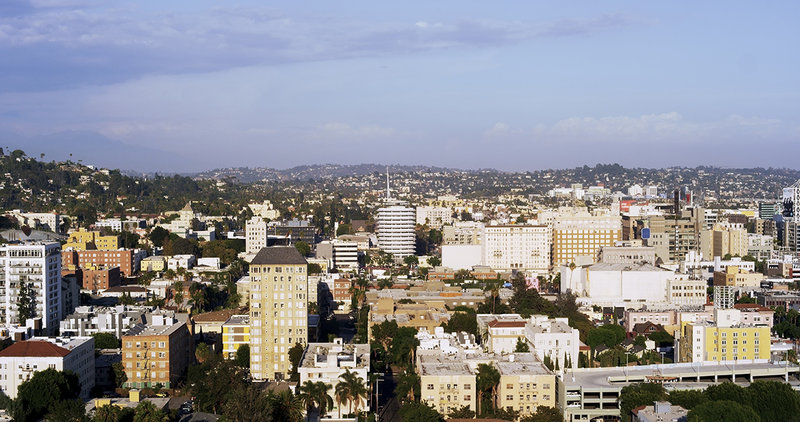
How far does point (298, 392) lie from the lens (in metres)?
37.7

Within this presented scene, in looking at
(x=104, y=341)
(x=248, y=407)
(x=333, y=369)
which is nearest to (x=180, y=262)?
(x=104, y=341)

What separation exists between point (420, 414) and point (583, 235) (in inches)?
2191

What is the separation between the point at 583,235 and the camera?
290ft

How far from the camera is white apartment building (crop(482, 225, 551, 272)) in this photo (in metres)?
91.5

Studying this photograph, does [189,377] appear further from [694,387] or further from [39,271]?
[694,387]

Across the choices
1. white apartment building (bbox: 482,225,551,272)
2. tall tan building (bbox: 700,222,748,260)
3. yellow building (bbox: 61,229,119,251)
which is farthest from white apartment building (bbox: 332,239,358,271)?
tall tan building (bbox: 700,222,748,260)

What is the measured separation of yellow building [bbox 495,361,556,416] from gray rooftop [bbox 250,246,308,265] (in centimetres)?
1105

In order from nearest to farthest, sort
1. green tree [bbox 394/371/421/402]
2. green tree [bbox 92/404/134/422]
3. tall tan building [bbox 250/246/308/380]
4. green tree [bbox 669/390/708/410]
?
green tree [bbox 92/404/134/422] < green tree [bbox 669/390/708/410] < green tree [bbox 394/371/421/402] < tall tan building [bbox 250/246/308/380]

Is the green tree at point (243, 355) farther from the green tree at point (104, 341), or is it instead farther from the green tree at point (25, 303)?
the green tree at point (25, 303)

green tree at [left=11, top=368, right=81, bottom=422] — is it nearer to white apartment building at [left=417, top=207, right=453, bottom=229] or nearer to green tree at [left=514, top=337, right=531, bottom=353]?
green tree at [left=514, top=337, right=531, bottom=353]

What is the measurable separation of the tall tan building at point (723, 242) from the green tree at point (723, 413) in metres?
63.4

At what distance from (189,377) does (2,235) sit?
37.2 m

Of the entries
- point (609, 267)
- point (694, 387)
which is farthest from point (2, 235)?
point (694, 387)

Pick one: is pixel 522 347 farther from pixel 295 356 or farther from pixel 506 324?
pixel 295 356
